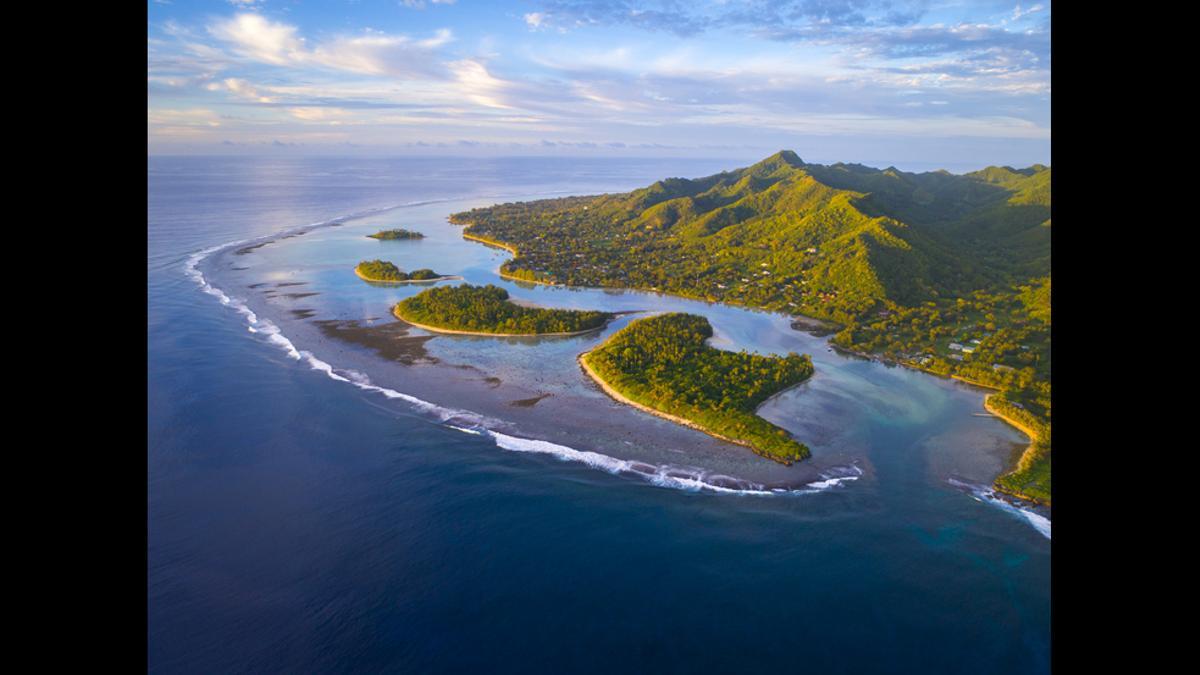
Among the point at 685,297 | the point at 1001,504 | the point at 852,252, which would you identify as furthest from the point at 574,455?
the point at 852,252

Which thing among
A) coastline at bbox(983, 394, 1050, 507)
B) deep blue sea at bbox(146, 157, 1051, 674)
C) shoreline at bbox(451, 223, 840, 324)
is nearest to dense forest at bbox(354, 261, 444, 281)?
shoreline at bbox(451, 223, 840, 324)

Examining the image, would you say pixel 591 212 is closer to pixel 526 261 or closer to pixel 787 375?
pixel 526 261

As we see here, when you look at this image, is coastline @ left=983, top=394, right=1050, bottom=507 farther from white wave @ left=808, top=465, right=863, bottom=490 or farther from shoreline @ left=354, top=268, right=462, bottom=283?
shoreline @ left=354, top=268, right=462, bottom=283

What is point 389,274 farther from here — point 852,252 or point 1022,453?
point 1022,453

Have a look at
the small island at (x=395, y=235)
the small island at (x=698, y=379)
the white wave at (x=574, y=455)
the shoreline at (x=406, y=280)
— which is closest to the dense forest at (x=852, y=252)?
the shoreline at (x=406, y=280)
